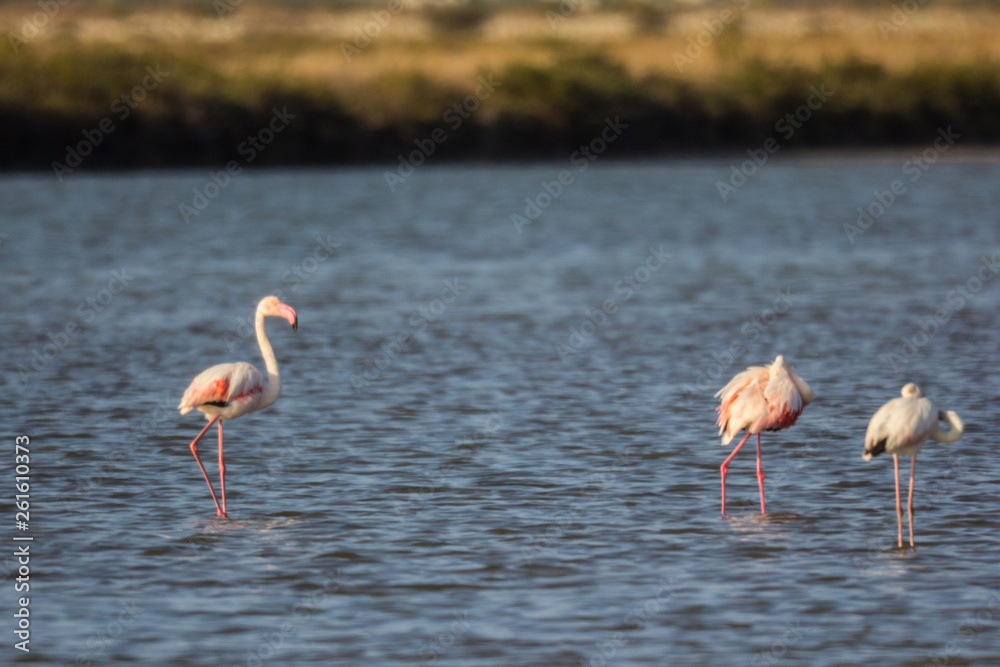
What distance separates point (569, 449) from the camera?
11484 millimetres

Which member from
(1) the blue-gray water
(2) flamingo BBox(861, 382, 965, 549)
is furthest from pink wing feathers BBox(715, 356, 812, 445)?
(2) flamingo BBox(861, 382, 965, 549)

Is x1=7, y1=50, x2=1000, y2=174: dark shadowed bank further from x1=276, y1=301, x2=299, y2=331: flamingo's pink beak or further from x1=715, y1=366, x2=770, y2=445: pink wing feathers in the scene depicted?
x1=715, y1=366, x2=770, y2=445: pink wing feathers

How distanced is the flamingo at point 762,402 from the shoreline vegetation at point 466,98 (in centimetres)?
3159

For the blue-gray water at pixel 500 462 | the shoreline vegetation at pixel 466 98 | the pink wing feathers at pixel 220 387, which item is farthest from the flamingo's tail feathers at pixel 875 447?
the shoreline vegetation at pixel 466 98

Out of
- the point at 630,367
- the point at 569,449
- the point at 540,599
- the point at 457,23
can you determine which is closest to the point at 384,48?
the point at 457,23

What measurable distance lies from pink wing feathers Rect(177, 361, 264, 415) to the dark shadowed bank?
30328mm

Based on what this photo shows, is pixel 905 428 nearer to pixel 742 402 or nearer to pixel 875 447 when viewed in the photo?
pixel 875 447

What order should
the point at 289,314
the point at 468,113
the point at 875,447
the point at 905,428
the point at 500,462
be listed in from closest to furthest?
the point at 905,428 < the point at 875,447 < the point at 289,314 < the point at 500,462 < the point at 468,113

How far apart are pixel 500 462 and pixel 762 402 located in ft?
6.82

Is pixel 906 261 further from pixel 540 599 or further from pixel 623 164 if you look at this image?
pixel 623 164

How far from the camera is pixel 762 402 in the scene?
A: 981 cm

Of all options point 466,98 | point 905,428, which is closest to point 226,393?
point 905,428

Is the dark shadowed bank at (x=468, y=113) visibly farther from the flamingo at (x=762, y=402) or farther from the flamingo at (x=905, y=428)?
the flamingo at (x=905, y=428)

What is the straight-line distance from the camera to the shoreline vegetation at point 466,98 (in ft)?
133
